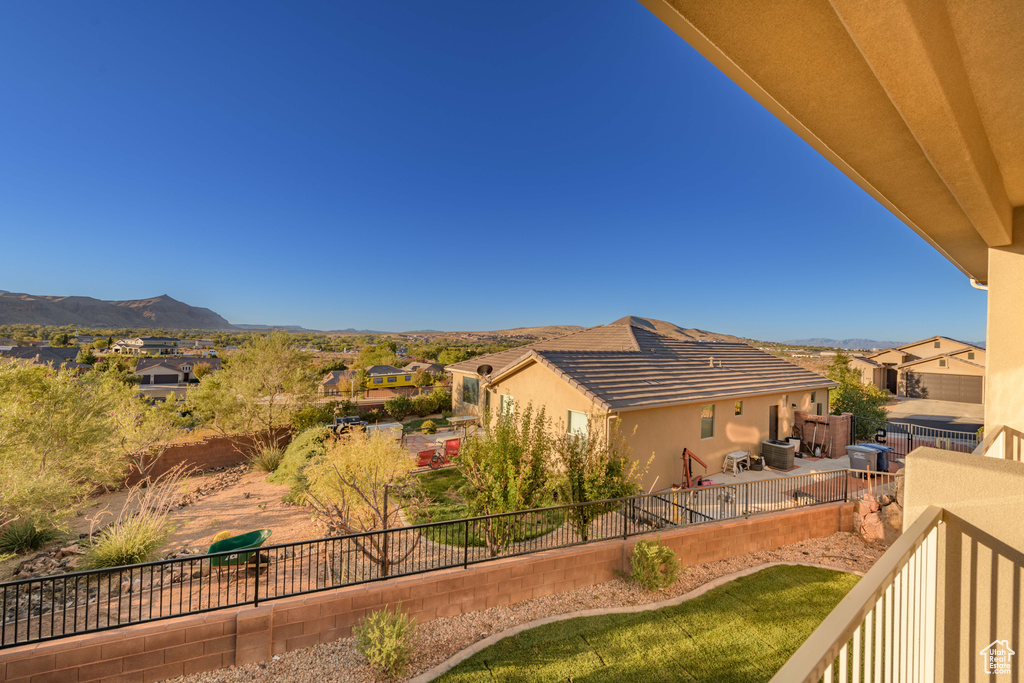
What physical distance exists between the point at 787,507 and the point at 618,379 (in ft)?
17.3

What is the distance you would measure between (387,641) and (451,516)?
500 centimetres

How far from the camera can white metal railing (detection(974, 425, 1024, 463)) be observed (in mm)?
3311

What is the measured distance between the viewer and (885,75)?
61.9 inches

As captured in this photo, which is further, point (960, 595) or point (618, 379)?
point (618, 379)

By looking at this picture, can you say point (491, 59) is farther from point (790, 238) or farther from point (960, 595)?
point (790, 238)

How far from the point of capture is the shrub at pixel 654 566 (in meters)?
7.10

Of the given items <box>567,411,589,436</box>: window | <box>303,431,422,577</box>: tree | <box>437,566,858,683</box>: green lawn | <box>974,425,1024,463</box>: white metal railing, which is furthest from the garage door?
<box>303,431,422,577</box>: tree

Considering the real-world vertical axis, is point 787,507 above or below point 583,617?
above

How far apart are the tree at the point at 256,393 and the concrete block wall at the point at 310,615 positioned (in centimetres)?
1341

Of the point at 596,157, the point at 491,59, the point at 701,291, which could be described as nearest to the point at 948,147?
the point at 491,59

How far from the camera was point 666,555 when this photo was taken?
23.5 ft

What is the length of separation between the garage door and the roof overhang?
1738 inches

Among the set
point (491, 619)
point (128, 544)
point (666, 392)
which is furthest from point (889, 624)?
point (666, 392)

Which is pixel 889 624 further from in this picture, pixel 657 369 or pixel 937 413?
pixel 937 413
